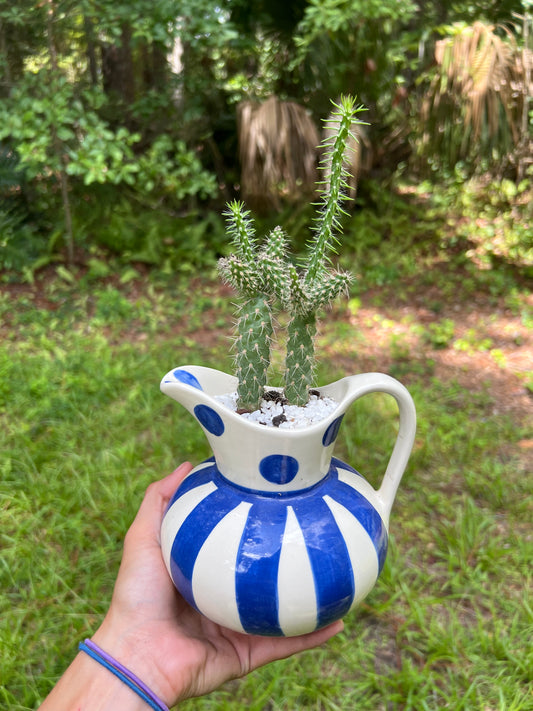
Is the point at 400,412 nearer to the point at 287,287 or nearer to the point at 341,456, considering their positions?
the point at 287,287

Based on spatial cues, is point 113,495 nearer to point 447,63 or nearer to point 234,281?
point 234,281

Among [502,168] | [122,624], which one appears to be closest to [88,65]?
[502,168]

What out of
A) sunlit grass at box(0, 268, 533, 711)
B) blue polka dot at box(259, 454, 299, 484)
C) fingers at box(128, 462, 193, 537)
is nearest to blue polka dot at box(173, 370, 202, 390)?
blue polka dot at box(259, 454, 299, 484)

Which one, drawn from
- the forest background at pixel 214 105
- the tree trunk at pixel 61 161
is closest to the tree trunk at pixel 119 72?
the forest background at pixel 214 105

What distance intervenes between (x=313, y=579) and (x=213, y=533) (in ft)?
0.65

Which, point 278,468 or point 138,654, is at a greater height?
point 278,468

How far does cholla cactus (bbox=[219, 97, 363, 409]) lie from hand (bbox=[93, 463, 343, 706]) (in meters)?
0.48

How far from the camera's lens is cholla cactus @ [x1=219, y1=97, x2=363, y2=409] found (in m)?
1.01

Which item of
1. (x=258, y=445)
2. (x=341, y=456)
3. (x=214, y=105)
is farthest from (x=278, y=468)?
(x=214, y=105)

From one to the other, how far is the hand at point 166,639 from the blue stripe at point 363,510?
292 millimetres

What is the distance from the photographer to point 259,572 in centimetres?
101

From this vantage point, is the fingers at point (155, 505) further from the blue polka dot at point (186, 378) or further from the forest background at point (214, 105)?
the forest background at point (214, 105)

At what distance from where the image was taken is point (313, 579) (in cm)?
102

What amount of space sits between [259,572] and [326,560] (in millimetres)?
123
